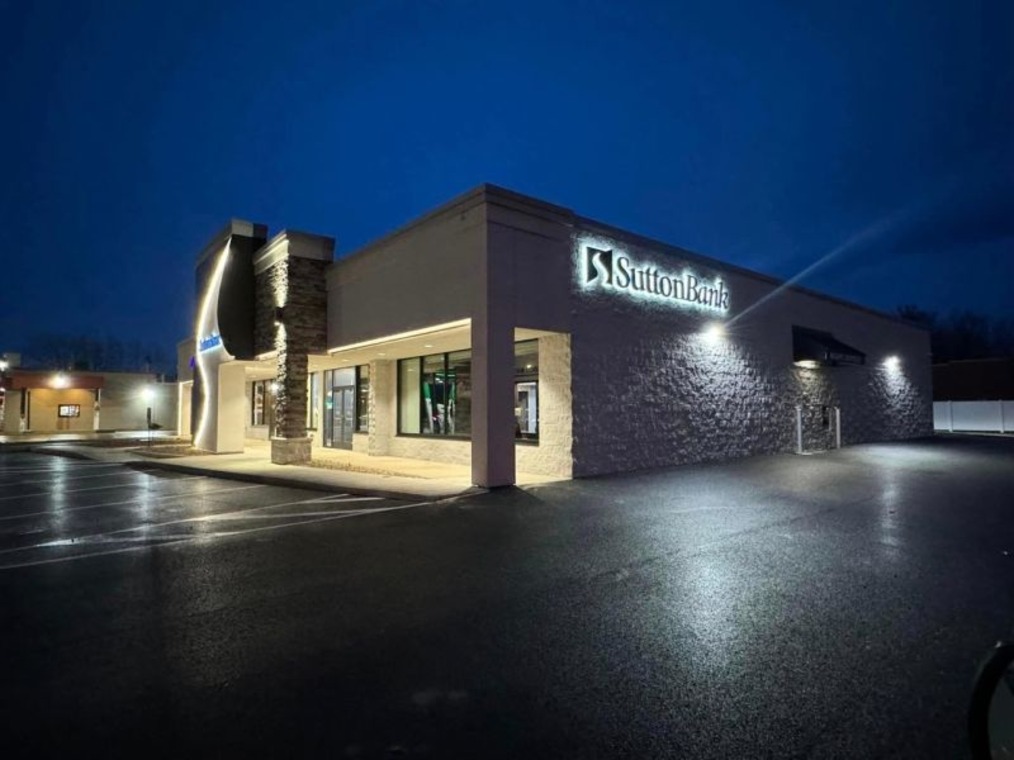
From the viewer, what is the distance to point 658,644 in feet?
13.9

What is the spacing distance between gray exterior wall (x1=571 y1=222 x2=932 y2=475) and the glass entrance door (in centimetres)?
1095

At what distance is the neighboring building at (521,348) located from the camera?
12.7 m

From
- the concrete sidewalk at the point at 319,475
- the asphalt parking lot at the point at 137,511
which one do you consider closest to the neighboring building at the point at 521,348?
the concrete sidewalk at the point at 319,475

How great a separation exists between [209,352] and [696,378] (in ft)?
58.3

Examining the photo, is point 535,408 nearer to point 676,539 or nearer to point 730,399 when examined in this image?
point 730,399

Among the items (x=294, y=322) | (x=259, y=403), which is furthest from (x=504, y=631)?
(x=259, y=403)

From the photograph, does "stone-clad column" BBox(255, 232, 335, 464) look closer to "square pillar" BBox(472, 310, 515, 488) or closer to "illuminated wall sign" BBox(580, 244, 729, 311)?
"square pillar" BBox(472, 310, 515, 488)

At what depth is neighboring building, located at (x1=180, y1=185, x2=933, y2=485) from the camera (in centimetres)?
1270

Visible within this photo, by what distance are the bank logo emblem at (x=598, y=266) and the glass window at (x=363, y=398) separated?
10.0 meters

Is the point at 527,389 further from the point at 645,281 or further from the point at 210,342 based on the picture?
the point at 210,342

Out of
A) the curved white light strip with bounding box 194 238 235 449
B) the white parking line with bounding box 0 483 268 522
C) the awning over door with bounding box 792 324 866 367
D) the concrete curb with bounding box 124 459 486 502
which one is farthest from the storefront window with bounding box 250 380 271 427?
the awning over door with bounding box 792 324 866 367

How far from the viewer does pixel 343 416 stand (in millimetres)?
22516

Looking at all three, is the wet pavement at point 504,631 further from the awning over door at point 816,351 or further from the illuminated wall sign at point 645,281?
the awning over door at point 816,351

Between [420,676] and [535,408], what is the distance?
11.3 meters
